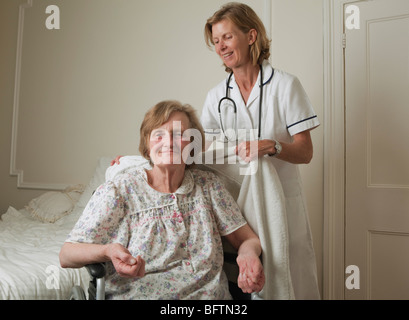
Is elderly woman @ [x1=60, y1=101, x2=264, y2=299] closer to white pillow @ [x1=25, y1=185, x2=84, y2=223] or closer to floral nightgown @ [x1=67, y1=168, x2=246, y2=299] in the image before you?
floral nightgown @ [x1=67, y1=168, x2=246, y2=299]

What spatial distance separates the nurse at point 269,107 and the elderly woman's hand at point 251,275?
18.9 inches

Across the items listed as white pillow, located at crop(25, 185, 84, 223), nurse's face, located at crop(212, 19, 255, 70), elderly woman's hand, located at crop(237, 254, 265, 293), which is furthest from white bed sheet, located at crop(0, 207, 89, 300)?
nurse's face, located at crop(212, 19, 255, 70)

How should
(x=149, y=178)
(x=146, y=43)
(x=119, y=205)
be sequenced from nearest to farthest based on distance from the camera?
(x=119, y=205) < (x=149, y=178) < (x=146, y=43)

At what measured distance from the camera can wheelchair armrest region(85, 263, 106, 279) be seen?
1073mm

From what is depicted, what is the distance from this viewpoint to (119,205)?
1.23 m

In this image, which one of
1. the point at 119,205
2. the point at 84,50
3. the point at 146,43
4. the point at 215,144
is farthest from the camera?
the point at 84,50

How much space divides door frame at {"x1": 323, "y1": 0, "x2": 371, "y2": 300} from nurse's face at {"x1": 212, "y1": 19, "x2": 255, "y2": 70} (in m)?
0.89

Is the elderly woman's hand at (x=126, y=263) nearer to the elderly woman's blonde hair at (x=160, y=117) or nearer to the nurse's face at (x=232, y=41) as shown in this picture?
the elderly woman's blonde hair at (x=160, y=117)

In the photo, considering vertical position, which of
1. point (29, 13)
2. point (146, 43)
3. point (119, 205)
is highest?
point (29, 13)

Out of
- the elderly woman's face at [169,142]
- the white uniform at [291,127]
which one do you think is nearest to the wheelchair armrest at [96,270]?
the elderly woman's face at [169,142]

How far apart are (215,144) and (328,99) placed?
106 cm

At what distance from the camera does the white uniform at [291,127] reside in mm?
1569
